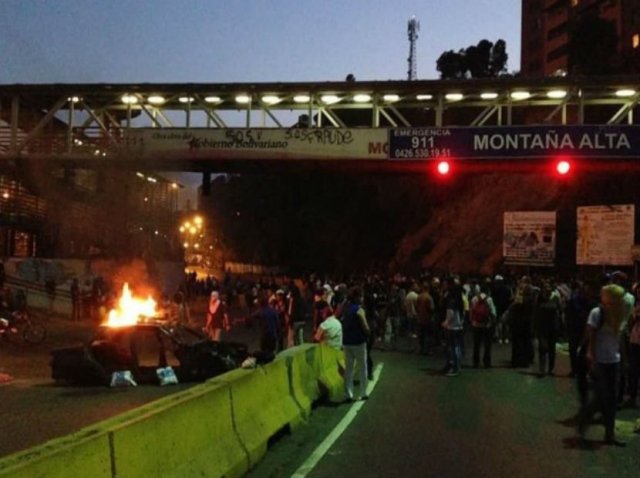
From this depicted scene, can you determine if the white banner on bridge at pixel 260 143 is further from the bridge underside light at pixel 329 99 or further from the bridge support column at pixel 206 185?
the bridge underside light at pixel 329 99

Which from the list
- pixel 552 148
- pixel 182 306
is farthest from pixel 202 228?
pixel 552 148

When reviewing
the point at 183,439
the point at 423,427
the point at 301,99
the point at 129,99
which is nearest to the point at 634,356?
the point at 423,427

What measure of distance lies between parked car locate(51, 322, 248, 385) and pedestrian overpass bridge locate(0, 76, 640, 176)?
13.6 m

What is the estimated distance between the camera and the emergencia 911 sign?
26.6 metres

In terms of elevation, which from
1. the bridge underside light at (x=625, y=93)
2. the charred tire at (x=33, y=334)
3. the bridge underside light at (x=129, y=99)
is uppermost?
the bridge underside light at (x=625, y=93)

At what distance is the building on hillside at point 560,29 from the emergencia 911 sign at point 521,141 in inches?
1419

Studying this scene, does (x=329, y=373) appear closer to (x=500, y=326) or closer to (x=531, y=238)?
(x=500, y=326)

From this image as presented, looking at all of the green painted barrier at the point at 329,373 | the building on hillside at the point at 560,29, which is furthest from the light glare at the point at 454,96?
the building on hillside at the point at 560,29

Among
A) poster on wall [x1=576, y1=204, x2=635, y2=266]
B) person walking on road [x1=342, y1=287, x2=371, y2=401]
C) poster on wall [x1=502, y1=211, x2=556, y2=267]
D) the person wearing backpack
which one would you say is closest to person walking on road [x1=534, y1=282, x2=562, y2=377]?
the person wearing backpack

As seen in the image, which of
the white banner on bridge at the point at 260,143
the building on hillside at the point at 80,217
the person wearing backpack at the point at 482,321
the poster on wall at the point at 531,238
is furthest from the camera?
the building on hillside at the point at 80,217

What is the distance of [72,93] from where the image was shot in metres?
30.2

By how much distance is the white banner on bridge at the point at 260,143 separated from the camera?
27891 millimetres

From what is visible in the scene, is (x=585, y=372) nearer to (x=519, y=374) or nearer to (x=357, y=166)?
(x=519, y=374)

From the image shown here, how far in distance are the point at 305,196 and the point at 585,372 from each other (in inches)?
2374
